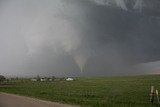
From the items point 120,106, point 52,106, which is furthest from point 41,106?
point 120,106

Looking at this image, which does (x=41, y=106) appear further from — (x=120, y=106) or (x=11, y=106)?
(x=120, y=106)

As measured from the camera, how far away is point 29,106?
1359 inches

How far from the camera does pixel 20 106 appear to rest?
3456 cm

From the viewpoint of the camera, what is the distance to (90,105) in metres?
35.9

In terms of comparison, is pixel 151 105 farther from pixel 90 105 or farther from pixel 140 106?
pixel 90 105

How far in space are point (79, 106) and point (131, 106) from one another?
582cm

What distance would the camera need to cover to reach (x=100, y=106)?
34.4m

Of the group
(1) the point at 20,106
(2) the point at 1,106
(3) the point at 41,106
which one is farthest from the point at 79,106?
(2) the point at 1,106

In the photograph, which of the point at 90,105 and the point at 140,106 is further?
the point at 90,105

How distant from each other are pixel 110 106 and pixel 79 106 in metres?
3.53

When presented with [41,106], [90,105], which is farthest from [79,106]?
[41,106]

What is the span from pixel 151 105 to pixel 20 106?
14478 millimetres

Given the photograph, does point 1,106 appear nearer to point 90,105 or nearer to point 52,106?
point 52,106

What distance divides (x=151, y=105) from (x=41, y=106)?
12.1 meters
